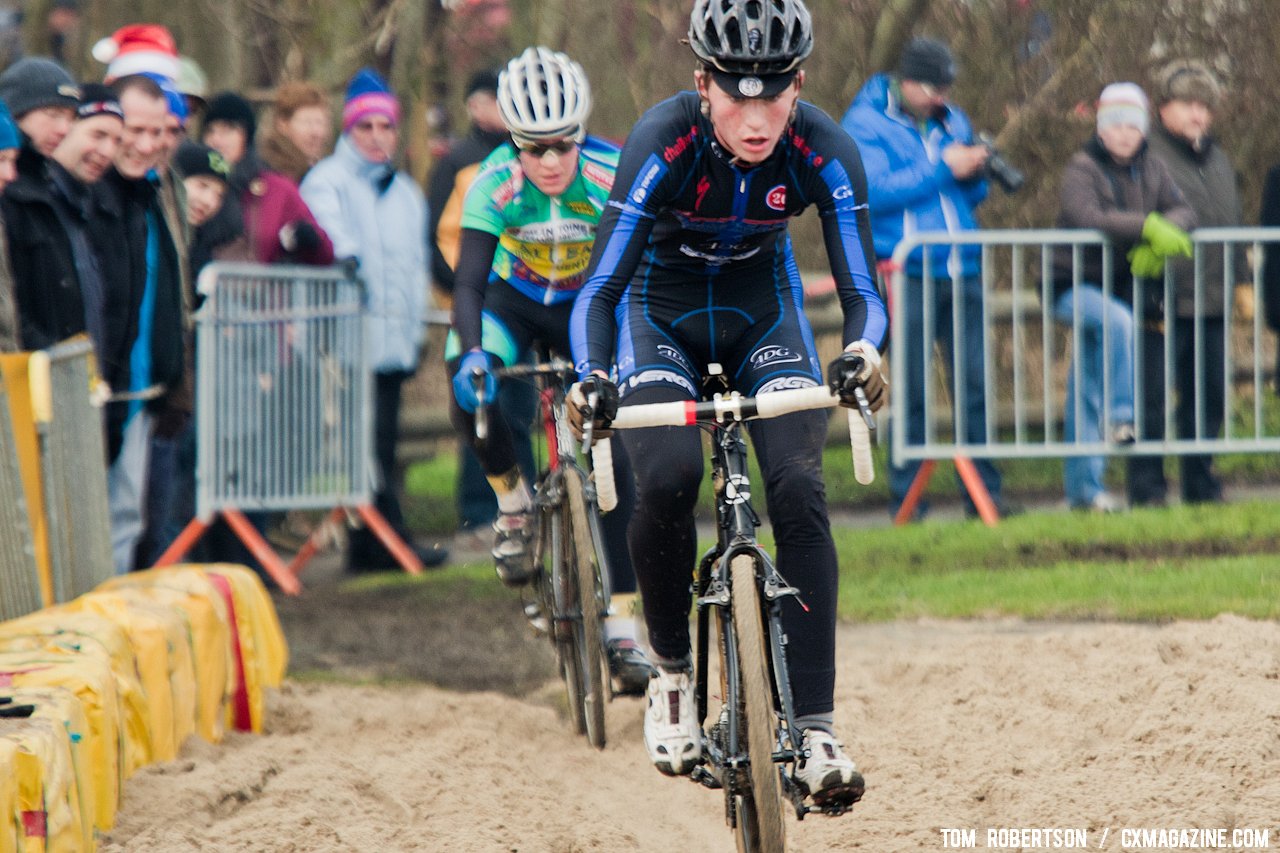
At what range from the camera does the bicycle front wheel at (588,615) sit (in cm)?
689

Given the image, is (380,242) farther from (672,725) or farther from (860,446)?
(860,446)

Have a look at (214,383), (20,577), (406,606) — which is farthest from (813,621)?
(214,383)

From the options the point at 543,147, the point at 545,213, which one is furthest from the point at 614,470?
the point at 543,147

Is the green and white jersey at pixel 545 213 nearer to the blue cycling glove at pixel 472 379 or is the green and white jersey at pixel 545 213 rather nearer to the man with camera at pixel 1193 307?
the blue cycling glove at pixel 472 379

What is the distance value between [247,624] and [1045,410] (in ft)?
18.6

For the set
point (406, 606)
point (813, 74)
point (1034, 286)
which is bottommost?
point (406, 606)

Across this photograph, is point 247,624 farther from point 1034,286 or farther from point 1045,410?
point 1034,286

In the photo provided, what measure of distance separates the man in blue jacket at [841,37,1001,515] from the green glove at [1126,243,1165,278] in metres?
0.89

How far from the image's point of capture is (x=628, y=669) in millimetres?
7008

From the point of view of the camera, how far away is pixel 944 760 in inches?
246

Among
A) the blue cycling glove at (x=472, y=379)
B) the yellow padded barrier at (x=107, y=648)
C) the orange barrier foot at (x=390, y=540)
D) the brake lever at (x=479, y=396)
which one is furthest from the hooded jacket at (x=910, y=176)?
the yellow padded barrier at (x=107, y=648)

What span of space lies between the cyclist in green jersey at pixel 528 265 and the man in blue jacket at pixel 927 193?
3411mm

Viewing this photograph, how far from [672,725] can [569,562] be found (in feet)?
6.07

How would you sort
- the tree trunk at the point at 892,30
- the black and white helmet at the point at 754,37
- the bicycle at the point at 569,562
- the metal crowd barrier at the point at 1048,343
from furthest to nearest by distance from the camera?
the tree trunk at the point at 892,30
the metal crowd barrier at the point at 1048,343
the bicycle at the point at 569,562
the black and white helmet at the point at 754,37
